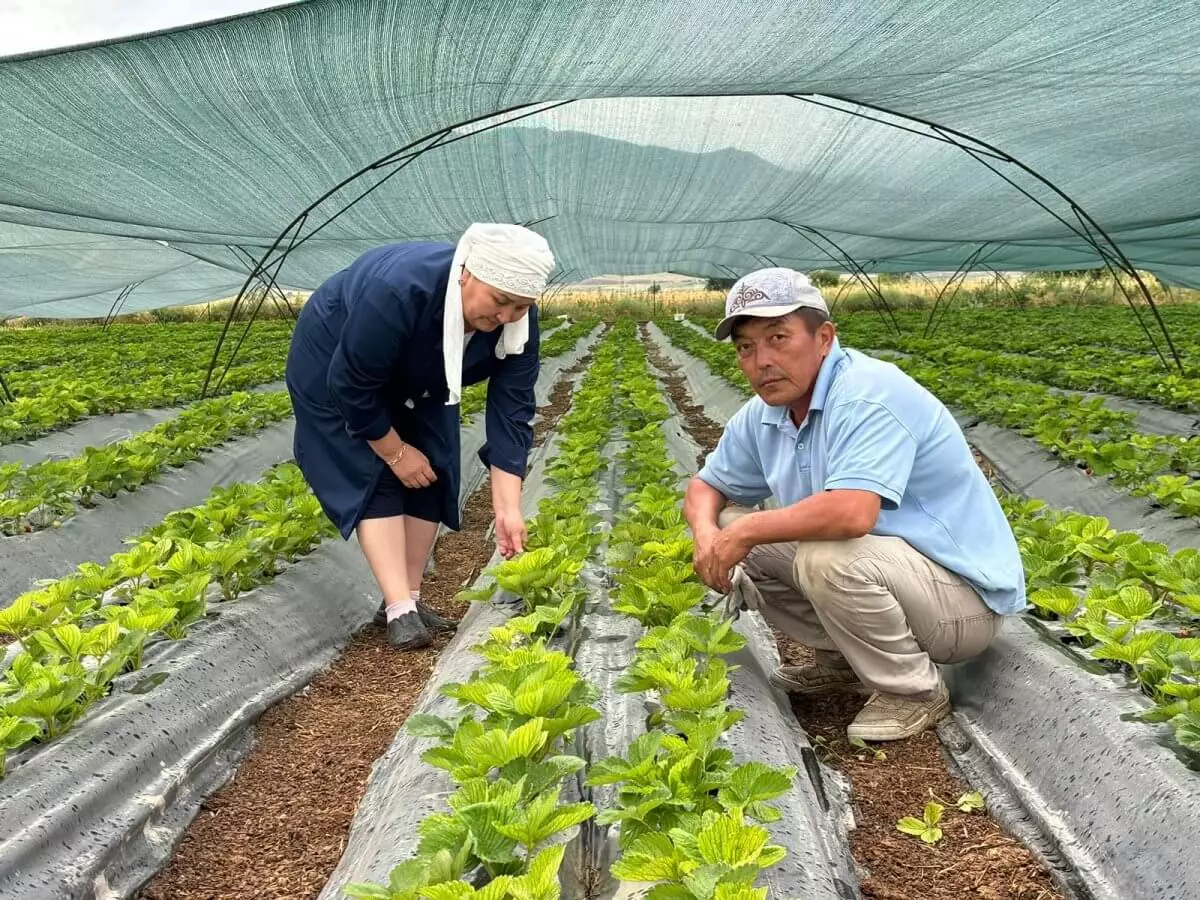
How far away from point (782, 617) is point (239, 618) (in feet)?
6.02

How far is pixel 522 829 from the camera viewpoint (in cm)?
165

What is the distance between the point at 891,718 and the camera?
2.82 metres

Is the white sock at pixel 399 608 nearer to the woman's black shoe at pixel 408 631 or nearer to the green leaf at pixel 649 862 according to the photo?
the woman's black shoe at pixel 408 631

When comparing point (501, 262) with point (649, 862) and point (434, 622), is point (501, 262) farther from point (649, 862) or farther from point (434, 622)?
point (649, 862)

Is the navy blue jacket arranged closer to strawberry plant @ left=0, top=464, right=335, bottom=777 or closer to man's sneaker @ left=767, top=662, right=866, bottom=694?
strawberry plant @ left=0, top=464, right=335, bottom=777

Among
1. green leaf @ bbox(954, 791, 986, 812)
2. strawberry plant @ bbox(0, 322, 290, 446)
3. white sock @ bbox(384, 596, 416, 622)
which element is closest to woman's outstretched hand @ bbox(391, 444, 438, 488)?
white sock @ bbox(384, 596, 416, 622)

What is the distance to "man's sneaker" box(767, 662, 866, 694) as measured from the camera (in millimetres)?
3133

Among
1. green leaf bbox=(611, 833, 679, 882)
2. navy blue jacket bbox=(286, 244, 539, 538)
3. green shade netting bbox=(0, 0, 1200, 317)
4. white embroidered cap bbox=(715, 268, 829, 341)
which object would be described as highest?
green shade netting bbox=(0, 0, 1200, 317)

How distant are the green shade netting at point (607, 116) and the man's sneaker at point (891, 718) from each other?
3.01 metres

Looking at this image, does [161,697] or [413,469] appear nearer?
[161,697]

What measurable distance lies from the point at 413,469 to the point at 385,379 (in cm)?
37

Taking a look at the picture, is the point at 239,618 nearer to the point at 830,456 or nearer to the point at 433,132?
the point at 830,456

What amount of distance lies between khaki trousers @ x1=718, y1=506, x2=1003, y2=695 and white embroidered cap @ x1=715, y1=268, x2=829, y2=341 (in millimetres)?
648

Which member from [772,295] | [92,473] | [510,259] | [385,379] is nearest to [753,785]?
[772,295]
